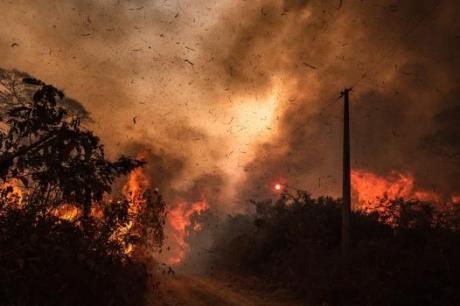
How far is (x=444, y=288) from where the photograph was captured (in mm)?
10938

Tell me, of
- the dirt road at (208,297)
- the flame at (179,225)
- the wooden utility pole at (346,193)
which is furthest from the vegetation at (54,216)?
the flame at (179,225)

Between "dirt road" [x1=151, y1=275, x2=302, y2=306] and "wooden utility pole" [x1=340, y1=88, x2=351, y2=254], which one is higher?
"wooden utility pole" [x1=340, y1=88, x2=351, y2=254]

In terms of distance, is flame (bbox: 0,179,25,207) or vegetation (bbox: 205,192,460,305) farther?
vegetation (bbox: 205,192,460,305)

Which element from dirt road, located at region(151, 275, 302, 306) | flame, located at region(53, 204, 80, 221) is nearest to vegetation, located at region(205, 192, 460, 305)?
dirt road, located at region(151, 275, 302, 306)

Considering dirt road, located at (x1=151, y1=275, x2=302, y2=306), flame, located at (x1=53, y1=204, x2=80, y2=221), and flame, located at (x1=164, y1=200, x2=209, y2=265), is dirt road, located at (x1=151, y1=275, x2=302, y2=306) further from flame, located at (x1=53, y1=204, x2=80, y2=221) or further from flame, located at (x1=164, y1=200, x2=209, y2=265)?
flame, located at (x1=164, y1=200, x2=209, y2=265)

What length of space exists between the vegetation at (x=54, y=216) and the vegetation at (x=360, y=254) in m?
8.76

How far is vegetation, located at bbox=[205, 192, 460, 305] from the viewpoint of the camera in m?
11.9

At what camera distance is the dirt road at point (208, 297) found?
14.6m

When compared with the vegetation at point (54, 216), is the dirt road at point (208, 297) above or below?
below

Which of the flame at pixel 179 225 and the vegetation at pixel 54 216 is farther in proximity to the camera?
the flame at pixel 179 225

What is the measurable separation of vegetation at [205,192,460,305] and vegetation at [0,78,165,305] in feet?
28.7

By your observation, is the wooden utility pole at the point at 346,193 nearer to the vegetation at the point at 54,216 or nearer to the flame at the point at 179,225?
Result: the vegetation at the point at 54,216

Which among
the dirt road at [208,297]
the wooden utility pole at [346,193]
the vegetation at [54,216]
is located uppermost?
the wooden utility pole at [346,193]

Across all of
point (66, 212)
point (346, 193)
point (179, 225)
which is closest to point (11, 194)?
point (66, 212)
